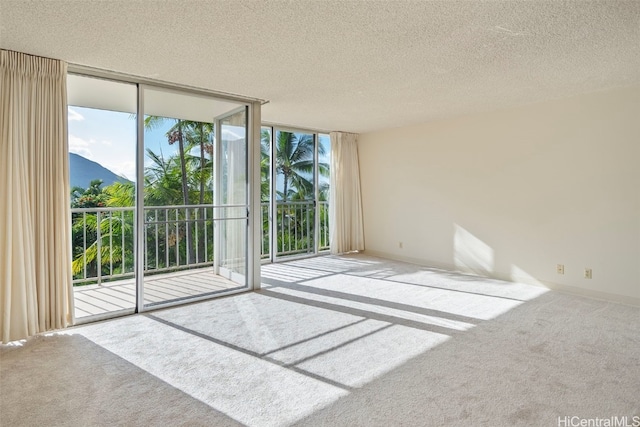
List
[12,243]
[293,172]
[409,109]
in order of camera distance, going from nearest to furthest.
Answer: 1. [12,243]
2. [409,109]
3. [293,172]

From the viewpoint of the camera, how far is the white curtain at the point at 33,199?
9.35 ft

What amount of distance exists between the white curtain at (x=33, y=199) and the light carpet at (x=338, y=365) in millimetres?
291

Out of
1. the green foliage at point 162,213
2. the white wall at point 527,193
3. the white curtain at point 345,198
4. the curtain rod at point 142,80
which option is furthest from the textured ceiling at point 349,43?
the white curtain at point 345,198

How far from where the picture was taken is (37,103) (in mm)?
3004

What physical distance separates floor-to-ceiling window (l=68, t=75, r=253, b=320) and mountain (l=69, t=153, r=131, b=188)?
0.02 metres

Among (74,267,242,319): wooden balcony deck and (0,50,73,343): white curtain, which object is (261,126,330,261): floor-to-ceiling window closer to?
(74,267,242,319): wooden balcony deck

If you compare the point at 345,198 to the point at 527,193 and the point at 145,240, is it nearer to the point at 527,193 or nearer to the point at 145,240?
the point at 527,193

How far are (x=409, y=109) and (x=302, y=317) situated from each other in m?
3.12

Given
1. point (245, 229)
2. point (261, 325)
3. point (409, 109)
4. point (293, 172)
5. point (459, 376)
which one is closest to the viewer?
point (459, 376)

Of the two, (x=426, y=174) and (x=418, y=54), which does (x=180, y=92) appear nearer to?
(x=418, y=54)

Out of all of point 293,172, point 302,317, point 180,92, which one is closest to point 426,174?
point 293,172

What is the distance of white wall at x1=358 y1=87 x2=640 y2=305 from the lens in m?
3.92

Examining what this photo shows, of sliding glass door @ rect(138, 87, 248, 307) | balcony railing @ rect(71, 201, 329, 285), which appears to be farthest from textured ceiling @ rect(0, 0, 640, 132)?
balcony railing @ rect(71, 201, 329, 285)

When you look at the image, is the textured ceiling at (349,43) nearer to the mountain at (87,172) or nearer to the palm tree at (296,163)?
the palm tree at (296,163)
